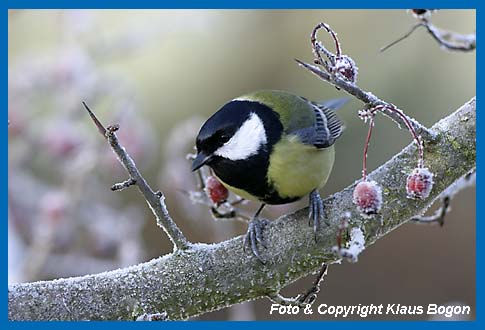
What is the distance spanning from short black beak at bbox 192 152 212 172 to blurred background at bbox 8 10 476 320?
36 cm

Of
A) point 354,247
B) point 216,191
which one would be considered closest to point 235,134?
point 216,191

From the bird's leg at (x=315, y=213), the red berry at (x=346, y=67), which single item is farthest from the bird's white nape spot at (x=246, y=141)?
the red berry at (x=346, y=67)

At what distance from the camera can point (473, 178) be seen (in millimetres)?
1587

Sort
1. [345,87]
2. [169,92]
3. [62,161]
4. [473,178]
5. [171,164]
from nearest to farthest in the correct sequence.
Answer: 1. [345,87]
2. [473,178]
3. [171,164]
4. [62,161]
5. [169,92]

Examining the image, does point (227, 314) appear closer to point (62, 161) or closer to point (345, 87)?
point (62, 161)

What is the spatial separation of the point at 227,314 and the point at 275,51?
1.72 m

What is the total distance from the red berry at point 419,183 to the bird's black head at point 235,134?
0.46 m

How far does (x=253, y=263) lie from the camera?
1.33 m

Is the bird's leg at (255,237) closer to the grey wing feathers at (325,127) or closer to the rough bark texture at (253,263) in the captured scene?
the rough bark texture at (253,263)

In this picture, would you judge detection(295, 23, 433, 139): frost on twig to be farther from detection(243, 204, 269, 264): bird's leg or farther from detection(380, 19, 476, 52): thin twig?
detection(243, 204, 269, 264): bird's leg

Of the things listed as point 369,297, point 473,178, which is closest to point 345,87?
point 473,178

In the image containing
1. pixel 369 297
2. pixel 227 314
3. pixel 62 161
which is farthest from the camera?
pixel 369 297

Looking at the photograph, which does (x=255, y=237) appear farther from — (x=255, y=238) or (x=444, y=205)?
(x=444, y=205)

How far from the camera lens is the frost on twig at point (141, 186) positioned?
3.72 ft
